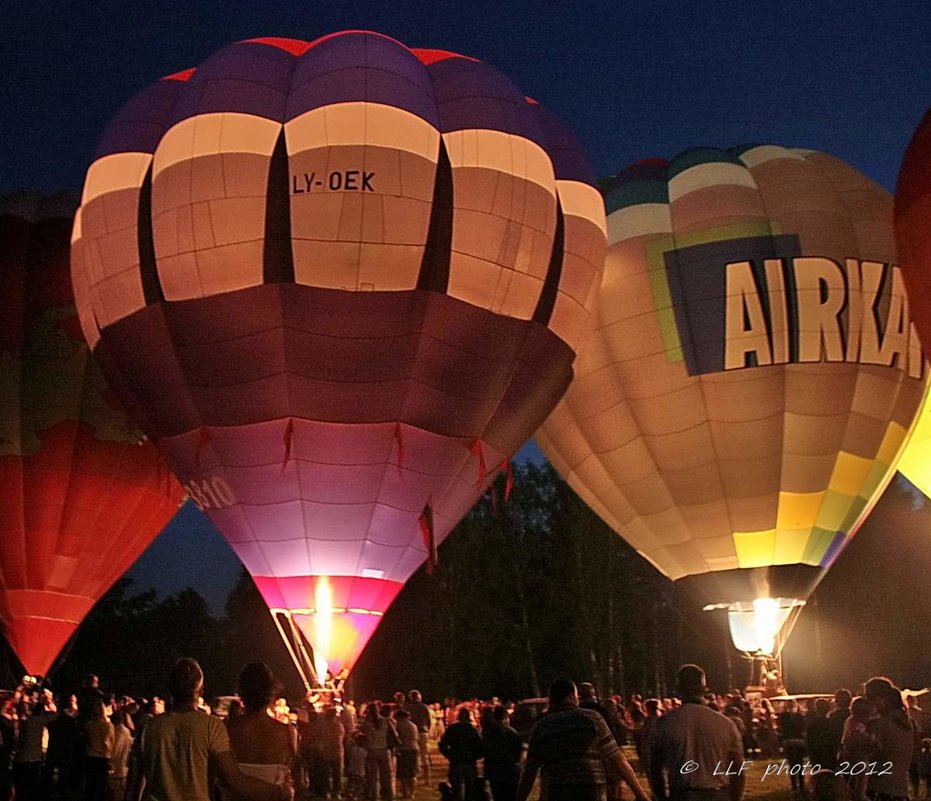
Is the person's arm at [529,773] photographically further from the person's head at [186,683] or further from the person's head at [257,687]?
the person's head at [186,683]

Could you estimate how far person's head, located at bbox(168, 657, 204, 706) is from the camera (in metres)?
3.36

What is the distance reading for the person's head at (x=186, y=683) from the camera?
3.36m

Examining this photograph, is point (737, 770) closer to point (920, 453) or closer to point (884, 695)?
point (884, 695)

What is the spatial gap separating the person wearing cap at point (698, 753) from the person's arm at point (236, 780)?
149 centimetres

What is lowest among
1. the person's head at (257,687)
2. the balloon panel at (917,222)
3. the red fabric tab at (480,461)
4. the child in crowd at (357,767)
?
the child in crowd at (357,767)

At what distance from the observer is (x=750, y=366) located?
41.5 feet

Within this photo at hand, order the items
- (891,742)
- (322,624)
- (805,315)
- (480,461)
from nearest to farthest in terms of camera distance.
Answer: (891,742)
(322,624)
(480,461)
(805,315)

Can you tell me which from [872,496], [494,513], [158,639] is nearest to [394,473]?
[872,496]

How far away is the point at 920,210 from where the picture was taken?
30.6ft

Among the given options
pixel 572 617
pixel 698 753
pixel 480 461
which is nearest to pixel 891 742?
pixel 698 753

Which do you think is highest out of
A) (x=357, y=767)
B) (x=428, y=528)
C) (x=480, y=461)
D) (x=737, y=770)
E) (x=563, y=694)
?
(x=480, y=461)

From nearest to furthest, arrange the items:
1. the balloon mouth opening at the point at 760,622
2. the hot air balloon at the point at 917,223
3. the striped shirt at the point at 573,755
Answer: the striped shirt at the point at 573,755
the hot air balloon at the point at 917,223
the balloon mouth opening at the point at 760,622

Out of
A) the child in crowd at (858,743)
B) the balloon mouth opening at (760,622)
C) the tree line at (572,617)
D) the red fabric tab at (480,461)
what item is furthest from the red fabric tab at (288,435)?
the tree line at (572,617)

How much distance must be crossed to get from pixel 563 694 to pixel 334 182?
6.46m
